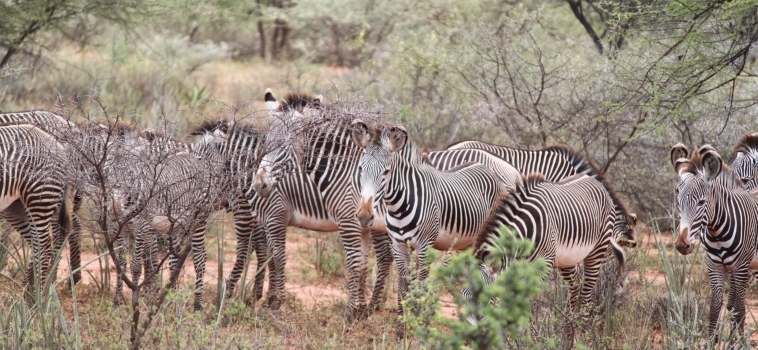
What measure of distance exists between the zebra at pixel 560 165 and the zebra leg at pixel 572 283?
56cm

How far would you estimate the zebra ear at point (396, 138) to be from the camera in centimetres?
684

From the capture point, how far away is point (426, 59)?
42.1 feet

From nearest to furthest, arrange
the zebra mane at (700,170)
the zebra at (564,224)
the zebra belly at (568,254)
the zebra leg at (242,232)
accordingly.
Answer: the zebra at (564,224)
the zebra mane at (700,170)
the zebra belly at (568,254)
the zebra leg at (242,232)

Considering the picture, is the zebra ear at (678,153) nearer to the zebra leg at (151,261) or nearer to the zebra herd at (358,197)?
the zebra herd at (358,197)

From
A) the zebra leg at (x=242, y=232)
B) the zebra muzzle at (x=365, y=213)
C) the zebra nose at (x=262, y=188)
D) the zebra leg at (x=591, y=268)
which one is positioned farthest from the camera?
the zebra leg at (x=242, y=232)

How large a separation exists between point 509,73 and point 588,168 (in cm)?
248

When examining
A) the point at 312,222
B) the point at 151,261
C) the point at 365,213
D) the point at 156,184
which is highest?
the point at 156,184

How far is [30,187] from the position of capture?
7.31 meters

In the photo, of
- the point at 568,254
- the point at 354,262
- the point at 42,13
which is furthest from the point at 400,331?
the point at 42,13

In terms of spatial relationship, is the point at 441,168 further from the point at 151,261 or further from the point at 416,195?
the point at 151,261

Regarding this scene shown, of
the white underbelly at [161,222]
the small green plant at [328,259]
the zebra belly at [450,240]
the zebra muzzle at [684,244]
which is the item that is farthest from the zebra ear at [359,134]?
the small green plant at [328,259]

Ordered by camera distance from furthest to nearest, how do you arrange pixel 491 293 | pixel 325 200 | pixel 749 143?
pixel 749 143, pixel 325 200, pixel 491 293

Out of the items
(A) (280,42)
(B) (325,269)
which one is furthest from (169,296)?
(A) (280,42)

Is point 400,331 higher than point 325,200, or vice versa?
point 325,200
